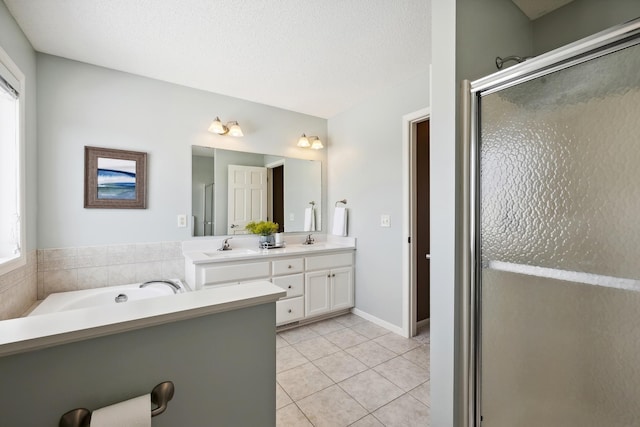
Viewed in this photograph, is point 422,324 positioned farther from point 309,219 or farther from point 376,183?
point 309,219

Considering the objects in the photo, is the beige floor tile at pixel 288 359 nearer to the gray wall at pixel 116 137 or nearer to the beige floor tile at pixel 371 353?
the beige floor tile at pixel 371 353

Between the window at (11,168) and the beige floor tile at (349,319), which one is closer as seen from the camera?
the window at (11,168)

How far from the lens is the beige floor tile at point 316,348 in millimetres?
2385

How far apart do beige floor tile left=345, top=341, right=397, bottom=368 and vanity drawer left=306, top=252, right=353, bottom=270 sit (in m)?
0.86

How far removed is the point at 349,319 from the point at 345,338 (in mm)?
475

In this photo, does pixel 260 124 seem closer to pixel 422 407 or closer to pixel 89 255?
pixel 89 255

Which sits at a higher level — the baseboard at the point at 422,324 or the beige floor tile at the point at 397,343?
the baseboard at the point at 422,324

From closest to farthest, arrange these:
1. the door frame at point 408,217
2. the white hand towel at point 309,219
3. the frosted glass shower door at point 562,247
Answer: the frosted glass shower door at point 562,247 < the door frame at point 408,217 < the white hand towel at point 309,219

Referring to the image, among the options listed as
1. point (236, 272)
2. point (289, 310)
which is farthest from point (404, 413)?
point (236, 272)

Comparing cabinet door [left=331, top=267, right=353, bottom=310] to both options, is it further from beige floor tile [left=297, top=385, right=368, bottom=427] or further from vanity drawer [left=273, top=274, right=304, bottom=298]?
beige floor tile [left=297, top=385, right=368, bottom=427]

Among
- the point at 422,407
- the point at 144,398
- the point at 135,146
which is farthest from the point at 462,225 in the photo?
the point at 135,146

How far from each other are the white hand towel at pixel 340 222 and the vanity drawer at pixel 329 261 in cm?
29

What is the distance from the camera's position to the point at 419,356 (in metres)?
2.34

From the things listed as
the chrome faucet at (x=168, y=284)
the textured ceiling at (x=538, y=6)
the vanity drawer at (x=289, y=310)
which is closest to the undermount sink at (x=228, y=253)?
the chrome faucet at (x=168, y=284)
